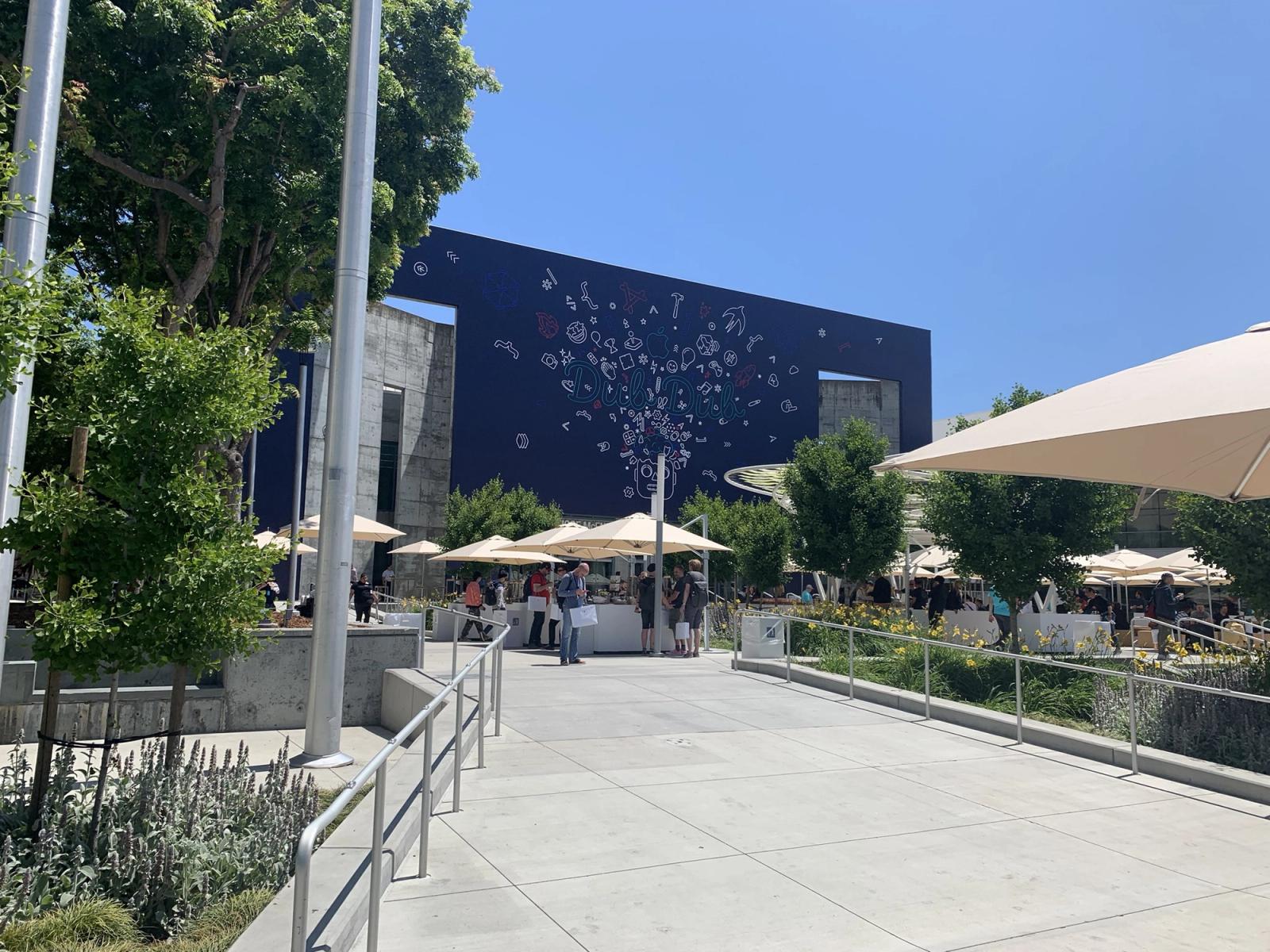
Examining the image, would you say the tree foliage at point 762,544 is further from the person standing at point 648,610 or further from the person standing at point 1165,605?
the person standing at point 1165,605

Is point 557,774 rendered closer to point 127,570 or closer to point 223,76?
point 127,570

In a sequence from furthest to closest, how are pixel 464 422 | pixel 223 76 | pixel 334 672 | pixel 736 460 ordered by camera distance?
1. pixel 736 460
2. pixel 464 422
3. pixel 223 76
4. pixel 334 672

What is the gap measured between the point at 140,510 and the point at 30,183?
8.99ft

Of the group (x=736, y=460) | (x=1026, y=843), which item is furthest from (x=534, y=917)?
(x=736, y=460)

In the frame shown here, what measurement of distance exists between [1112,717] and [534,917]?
23.6ft

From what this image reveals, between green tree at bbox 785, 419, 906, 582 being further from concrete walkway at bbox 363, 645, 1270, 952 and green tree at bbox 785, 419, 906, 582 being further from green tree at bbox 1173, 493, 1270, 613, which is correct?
concrete walkway at bbox 363, 645, 1270, 952

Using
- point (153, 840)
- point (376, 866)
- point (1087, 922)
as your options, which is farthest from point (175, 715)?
point (1087, 922)

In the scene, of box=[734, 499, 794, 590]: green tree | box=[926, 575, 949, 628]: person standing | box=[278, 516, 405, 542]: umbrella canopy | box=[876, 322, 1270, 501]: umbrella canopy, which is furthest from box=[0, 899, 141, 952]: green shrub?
box=[926, 575, 949, 628]: person standing

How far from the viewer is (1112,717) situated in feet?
30.9

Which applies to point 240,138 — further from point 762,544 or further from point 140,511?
point 762,544

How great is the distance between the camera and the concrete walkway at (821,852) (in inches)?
174

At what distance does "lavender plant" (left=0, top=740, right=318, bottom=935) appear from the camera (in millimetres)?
4730

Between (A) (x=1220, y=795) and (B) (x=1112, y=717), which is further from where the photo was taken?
(B) (x=1112, y=717)

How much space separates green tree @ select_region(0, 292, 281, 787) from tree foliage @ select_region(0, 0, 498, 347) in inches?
235
